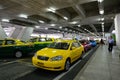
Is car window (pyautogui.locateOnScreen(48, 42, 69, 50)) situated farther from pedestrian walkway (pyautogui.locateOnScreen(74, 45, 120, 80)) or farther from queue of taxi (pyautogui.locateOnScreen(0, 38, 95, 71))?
pedestrian walkway (pyautogui.locateOnScreen(74, 45, 120, 80))

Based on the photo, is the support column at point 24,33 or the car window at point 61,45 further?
the support column at point 24,33

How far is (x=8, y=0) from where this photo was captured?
8.64 metres

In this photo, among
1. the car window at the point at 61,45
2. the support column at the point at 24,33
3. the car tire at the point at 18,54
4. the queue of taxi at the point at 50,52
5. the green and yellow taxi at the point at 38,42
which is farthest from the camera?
the support column at the point at 24,33

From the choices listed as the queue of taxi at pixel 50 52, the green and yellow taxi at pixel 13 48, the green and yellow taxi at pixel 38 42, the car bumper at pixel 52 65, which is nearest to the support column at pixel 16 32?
the green and yellow taxi at pixel 38 42

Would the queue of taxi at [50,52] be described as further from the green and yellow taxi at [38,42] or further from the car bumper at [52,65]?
the green and yellow taxi at [38,42]

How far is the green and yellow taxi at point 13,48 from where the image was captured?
29.1 feet

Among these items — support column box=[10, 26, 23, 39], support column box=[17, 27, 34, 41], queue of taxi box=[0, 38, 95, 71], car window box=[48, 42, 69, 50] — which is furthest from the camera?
support column box=[10, 26, 23, 39]

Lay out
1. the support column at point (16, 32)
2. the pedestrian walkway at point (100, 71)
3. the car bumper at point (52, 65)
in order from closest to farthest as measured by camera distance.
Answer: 1. the pedestrian walkway at point (100, 71)
2. the car bumper at point (52, 65)
3. the support column at point (16, 32)

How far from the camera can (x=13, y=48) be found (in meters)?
9.09

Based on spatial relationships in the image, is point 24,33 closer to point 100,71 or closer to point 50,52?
point 50,52

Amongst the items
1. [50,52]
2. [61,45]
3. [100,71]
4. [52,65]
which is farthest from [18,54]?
[100,71]

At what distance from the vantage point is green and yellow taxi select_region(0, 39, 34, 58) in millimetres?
8867

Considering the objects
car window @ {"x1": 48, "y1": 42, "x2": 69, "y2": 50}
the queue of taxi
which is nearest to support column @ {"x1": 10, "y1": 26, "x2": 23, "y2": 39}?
the queue of taxi

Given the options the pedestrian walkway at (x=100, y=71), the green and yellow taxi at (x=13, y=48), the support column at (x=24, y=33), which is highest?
the support column at (x=24, y=33)
